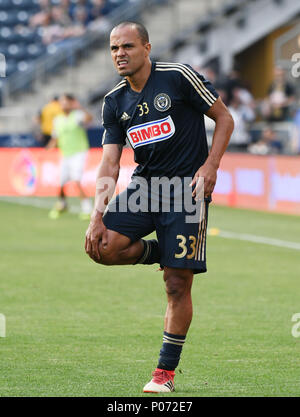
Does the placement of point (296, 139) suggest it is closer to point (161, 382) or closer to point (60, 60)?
point (60, 60)

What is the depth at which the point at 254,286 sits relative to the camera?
10.9 m

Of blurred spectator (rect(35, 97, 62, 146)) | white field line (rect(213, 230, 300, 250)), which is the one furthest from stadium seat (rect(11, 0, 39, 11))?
white field line (rect(213, 230, 300, 250))

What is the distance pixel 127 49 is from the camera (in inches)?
249

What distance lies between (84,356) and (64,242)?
25.8ft

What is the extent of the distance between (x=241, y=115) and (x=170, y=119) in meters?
17.4

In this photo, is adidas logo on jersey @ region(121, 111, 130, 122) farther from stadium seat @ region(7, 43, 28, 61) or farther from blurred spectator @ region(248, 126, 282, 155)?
→ stadium seat @ region(7, 43, 28, 61)

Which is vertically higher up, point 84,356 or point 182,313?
point 182,313

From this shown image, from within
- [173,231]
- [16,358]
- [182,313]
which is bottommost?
[16,358]

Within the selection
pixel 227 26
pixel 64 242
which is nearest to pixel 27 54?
pixel 227 26

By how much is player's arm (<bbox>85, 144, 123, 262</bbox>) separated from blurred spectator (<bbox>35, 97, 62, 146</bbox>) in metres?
19.0

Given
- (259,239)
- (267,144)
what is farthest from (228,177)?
(259,239)

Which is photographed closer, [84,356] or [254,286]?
[84,356]

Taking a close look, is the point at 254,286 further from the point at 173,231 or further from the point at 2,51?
the point at 2,51

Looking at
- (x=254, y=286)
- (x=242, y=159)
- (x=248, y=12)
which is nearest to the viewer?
(x=254, y=286)
